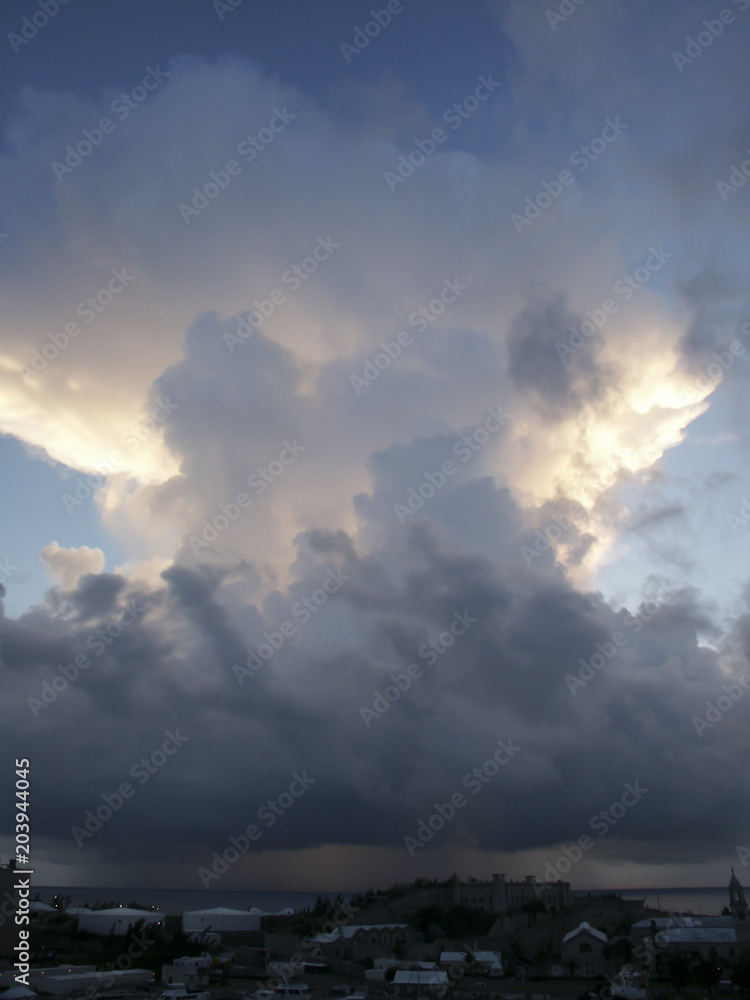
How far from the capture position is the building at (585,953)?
2862 inches

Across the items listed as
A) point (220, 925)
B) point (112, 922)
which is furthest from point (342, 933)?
point (112, 922)

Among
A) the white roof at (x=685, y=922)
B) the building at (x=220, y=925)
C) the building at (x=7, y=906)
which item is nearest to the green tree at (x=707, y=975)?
the white roof at (x=685, y=922)

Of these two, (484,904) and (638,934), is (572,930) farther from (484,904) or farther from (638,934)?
(484,904)

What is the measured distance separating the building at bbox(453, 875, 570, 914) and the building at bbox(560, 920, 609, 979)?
37.0m

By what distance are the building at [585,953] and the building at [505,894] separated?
3699 centimetres

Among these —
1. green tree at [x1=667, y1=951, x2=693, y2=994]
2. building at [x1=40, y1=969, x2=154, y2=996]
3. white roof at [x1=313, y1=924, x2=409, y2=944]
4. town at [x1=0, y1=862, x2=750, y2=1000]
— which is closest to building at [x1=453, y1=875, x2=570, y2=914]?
town at [x1=0, y1=862, x2=750, y2=1000]

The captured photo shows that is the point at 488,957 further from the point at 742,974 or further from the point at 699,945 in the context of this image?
the point at 742,974

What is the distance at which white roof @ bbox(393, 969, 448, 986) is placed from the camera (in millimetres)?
63156

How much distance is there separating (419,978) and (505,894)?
54565 mm

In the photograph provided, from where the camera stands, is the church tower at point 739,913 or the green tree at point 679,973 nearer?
the green tree at point 679,973

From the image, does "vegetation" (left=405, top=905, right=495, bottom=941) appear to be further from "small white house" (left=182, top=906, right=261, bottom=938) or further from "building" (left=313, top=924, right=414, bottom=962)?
"small white house" (left=182, top=906, right=261, bottom=938)

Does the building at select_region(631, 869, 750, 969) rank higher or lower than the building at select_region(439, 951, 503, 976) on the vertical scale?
higher

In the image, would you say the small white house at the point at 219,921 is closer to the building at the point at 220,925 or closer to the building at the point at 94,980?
the building at the point at 220,925

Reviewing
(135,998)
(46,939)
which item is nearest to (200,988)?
(135,998)
